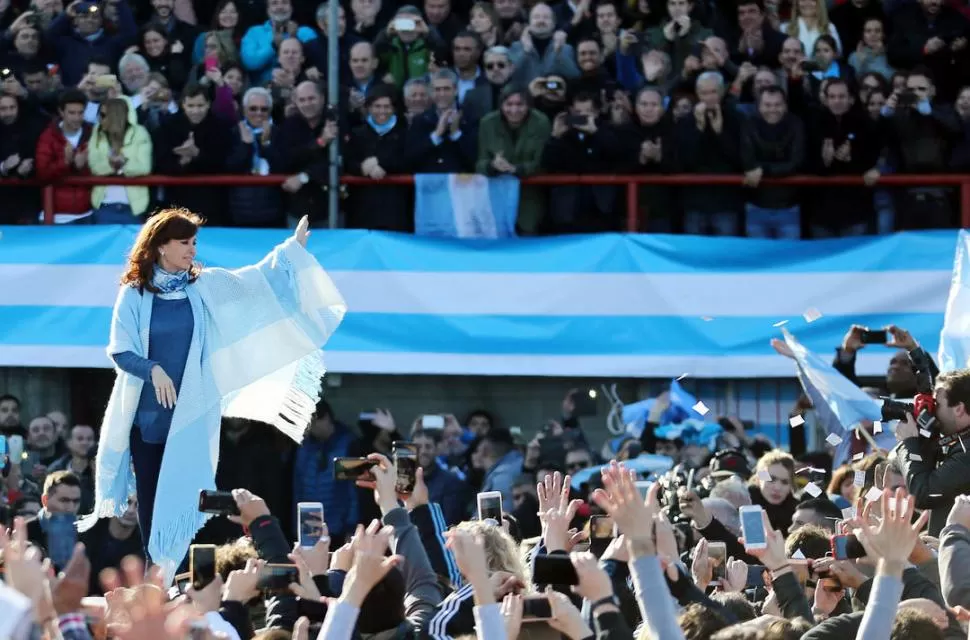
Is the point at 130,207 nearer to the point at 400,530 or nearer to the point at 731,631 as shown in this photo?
the point at 400,530

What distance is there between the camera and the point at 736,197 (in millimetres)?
12406

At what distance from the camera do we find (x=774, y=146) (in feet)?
40.1

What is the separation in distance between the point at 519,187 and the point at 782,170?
66.1 inches

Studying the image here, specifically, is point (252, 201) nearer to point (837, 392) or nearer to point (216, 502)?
point (837, 392)

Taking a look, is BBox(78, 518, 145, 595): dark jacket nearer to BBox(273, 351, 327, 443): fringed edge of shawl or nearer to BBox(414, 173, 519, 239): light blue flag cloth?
BBox(273, 351, 327, 443): fringed edge of shawl

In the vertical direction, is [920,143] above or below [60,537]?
above

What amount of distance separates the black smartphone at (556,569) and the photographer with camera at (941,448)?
2721mm

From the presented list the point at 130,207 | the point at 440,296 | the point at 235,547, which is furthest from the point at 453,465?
the point at 235,547

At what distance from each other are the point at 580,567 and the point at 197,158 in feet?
27.4

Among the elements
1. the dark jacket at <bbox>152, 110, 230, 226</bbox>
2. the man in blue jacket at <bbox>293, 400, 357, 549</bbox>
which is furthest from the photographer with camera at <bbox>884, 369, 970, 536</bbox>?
the dark jacket at <bbox>152, 110, 230, 226</bbox>

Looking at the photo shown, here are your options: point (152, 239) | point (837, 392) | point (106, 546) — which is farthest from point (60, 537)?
point (837, 392)

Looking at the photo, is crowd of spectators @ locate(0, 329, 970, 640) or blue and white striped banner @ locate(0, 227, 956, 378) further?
blue and white striped banner @ locate(0, 227, 956, 378)

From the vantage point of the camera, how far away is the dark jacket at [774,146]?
39.9ft

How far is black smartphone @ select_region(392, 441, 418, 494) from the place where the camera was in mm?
5934
